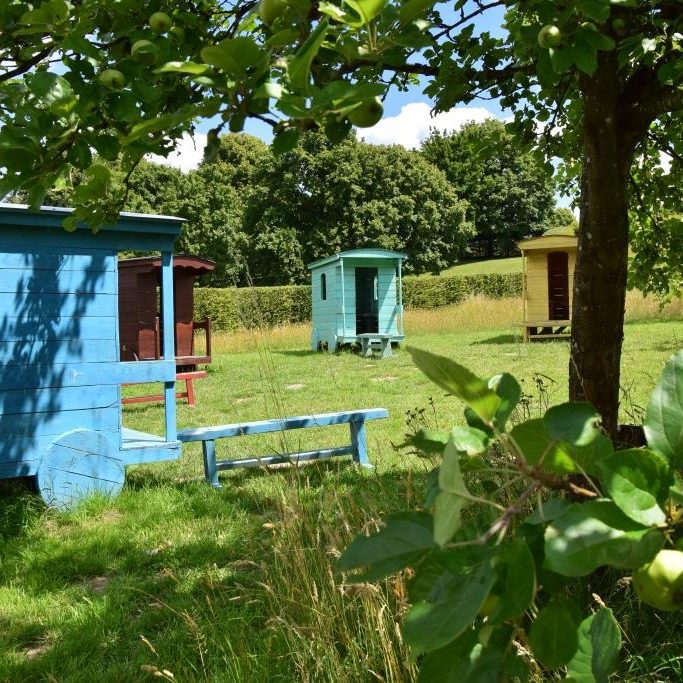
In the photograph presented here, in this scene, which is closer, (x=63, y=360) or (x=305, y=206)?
(x=63, y=360)

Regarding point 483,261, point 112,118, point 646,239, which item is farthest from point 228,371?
point 483,261

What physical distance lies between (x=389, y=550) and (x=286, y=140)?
59 centimetres

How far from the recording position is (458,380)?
1.43 ft

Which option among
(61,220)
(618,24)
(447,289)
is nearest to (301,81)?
(618,24)

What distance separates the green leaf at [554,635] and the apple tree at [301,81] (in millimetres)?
507

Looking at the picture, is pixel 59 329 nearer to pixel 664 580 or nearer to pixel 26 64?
pixel 26 64

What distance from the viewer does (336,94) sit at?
699 millimetres

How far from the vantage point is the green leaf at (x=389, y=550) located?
18.2 inches

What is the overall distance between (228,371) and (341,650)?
34.2ft

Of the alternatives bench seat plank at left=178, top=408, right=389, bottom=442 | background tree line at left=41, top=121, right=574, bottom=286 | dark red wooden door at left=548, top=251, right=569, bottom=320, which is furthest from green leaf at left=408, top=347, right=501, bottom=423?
background tree line at left=41, top=121, right=574, bottom=286

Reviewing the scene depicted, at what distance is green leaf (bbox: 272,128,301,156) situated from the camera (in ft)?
2.88

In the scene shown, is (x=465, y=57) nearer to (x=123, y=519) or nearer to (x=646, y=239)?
(x=646, y=239)

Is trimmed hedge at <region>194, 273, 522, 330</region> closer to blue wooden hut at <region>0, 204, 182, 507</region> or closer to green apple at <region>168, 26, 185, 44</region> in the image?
blue wooden hut at <region>0, 204, 182, 507</region>

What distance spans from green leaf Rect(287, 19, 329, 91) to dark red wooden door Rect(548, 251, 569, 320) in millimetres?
15454
